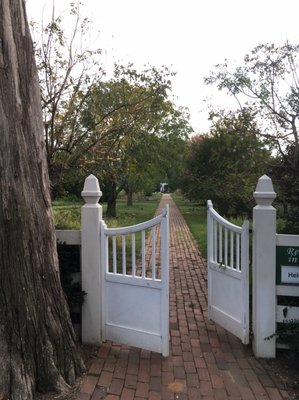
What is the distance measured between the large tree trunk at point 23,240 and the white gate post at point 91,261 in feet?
Answer: 2.47

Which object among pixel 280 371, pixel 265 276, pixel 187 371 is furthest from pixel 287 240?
pixel 187 371

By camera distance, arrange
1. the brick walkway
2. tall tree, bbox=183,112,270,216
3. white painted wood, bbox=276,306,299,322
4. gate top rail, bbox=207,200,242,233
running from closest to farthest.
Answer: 1. the brick walkway
2. white painted wood, bbox=276,306,299,322
3. gate top rail, bbox=207,200,242,233
4. tall tree, bbox=183,112,270,216

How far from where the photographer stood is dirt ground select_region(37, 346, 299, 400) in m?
3.38

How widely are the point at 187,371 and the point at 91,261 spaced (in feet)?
4.93

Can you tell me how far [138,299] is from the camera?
4.21 metres

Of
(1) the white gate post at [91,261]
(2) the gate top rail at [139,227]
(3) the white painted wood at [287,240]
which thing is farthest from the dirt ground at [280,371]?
(2) the gate top rail at [139,227]

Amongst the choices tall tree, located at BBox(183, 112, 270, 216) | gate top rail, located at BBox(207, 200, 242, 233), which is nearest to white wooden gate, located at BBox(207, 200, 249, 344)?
gate top rail, located at BBox(207, 200, 242, 233)

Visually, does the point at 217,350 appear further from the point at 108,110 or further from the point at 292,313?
the point at 108,110

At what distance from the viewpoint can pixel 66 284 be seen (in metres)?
4.39

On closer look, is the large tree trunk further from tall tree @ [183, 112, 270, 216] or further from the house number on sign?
tall tree @ [183, 112, 270, 216]

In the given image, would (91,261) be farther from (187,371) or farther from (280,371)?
(280,371)

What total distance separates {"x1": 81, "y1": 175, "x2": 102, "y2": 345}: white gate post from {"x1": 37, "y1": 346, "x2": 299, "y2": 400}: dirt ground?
231 millimetres

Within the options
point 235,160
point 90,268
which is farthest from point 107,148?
point 90,268

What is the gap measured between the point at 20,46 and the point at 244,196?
16.1 feet
